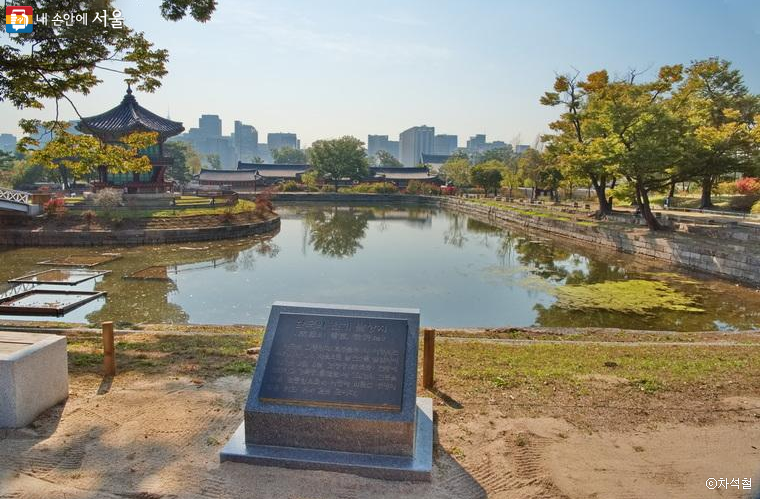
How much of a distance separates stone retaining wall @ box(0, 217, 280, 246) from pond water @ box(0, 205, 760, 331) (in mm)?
1151

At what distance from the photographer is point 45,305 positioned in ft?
41.4

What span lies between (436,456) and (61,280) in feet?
51.0

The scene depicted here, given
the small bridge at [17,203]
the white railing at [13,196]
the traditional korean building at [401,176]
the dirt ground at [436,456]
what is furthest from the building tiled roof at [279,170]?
the dirt ground at [436,456]

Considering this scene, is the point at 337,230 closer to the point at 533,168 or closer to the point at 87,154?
the point at 87,154

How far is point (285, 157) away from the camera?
111875mm

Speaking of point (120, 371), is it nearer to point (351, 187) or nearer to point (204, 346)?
point (204, 346)

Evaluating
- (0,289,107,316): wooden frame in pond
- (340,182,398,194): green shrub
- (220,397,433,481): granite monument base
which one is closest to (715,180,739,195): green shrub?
(340,182,398,194): green shrub

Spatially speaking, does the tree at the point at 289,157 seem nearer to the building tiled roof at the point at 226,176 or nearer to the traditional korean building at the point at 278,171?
the traditional korean building at the point at 278,171

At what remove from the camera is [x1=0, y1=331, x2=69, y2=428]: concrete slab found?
4.55 metres

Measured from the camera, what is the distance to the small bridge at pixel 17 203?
79.1ft

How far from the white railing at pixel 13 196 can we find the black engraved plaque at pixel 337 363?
26060 millimetres

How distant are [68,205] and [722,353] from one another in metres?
31.6

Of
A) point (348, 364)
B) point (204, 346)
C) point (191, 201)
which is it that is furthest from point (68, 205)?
point (348, 364)

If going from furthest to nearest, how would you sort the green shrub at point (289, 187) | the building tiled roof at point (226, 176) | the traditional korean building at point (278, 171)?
Result: 1. the traditional korean building at point (278, 171)
2. the building tiled roof at point (226, 176)
3. the green shrub at point (289, 187)
